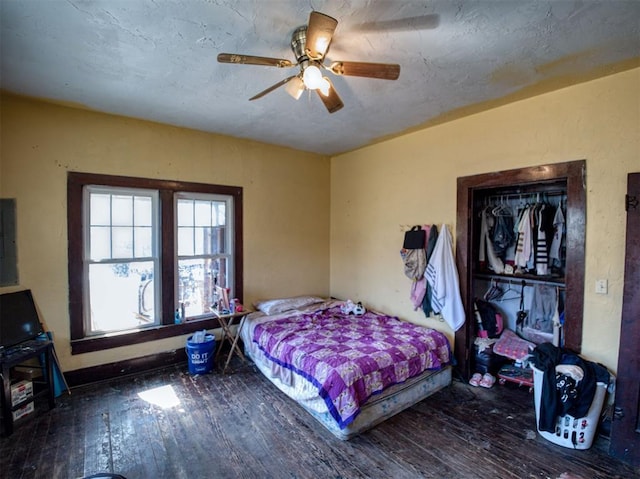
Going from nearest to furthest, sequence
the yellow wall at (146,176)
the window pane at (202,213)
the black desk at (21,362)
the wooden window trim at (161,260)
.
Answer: the black desk at (21,362) → the yellow wall at (146,176) → the wooden window trim at (161,260) → the window pane at (202,213)

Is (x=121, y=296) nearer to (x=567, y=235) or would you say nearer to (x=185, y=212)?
(x=185, y=212)

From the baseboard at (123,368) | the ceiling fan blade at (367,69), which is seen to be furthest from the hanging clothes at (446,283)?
the baseboard at (123,368)

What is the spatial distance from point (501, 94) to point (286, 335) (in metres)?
2.93

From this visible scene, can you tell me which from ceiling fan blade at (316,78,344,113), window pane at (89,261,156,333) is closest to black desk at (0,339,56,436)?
window pane at (89,261,156,333)

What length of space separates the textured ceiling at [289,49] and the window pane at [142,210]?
90 centimetres

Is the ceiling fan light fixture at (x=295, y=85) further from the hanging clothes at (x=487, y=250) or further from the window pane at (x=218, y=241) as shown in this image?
the hanging clothes at (x=487, y=250)

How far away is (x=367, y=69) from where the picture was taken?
1807mm

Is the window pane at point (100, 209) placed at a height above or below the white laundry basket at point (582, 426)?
above

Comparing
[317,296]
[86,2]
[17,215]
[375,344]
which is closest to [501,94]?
[375,344]

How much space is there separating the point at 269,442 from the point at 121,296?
2.21 meters

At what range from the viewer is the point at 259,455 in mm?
2207

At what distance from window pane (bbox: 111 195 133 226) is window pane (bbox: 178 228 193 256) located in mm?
517

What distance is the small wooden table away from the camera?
353 cm

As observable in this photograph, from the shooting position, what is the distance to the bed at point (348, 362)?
95.9 inches
